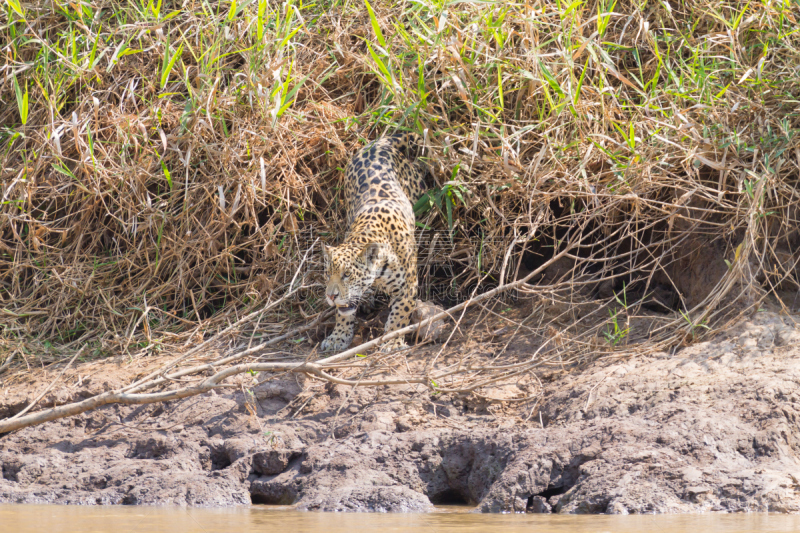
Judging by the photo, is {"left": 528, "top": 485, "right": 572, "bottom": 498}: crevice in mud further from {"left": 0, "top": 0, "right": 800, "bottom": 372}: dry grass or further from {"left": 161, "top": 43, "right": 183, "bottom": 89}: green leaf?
{"left": 161, "top": 43, "right": 183, "bottom": 89}: green leaf

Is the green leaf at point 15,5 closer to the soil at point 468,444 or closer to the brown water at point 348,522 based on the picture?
the soil at point 468,444

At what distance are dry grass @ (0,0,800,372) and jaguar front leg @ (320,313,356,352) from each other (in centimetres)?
31

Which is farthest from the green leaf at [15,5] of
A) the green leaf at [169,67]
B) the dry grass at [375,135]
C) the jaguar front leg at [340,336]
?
the jaguar front leg at [340,336]

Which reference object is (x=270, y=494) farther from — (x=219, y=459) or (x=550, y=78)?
(x=550, y=78)

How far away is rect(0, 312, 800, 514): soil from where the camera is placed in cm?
329

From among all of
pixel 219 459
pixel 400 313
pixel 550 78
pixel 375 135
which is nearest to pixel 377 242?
pixel 400 313

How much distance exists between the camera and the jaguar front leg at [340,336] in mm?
5008

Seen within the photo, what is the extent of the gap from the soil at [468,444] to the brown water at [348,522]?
0.40ft

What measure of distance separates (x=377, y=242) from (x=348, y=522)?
221 centimetres

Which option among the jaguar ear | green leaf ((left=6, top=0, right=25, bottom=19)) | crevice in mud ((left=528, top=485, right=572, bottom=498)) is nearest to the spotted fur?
the jaguar ear

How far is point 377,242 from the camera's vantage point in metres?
4.98

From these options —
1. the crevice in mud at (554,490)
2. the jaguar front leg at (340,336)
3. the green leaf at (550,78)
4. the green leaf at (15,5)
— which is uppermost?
the green leaf at (15,5)

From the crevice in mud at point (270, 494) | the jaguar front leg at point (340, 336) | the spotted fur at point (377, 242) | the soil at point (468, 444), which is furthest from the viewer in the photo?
the jaguar front leg at point (340, 336)

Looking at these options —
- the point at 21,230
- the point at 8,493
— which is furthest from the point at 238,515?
the point at 21,230
